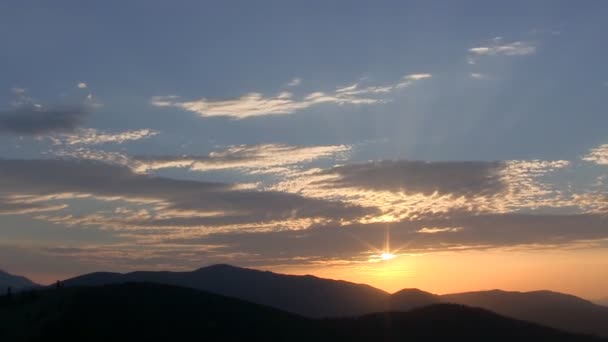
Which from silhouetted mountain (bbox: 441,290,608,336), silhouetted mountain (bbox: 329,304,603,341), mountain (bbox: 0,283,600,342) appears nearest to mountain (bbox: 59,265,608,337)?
silhouetted mountain (bbox: 441,290,608,336)

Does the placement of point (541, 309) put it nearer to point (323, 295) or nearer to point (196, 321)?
point (323, 295)

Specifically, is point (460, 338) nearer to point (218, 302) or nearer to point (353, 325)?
point (353, 325)

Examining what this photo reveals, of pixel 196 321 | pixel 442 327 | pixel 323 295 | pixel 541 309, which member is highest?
pixel 196 321

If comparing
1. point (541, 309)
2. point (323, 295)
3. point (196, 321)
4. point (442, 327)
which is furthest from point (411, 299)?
point (196, 321)

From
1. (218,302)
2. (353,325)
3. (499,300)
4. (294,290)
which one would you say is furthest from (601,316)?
(218,302)

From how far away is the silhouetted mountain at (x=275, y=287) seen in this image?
157 metres

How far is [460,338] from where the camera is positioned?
59062 mm

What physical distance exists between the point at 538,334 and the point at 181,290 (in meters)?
32.9

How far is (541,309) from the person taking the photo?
139 m

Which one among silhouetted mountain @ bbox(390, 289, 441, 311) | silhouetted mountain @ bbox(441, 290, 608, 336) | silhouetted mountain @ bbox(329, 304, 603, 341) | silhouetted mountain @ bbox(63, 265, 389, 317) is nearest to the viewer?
silhouetted mountain @ bbox(329, 304, 603, 341)

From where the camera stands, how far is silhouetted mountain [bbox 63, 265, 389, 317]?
15665cm

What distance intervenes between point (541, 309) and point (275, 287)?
65.6 m

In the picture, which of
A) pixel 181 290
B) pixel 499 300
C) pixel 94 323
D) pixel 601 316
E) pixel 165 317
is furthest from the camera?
pixel 499 300

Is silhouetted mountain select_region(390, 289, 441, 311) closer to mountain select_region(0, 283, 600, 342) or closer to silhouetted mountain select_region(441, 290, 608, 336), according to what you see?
silhouetted mountain select_region(441, 290, 608, 336)
